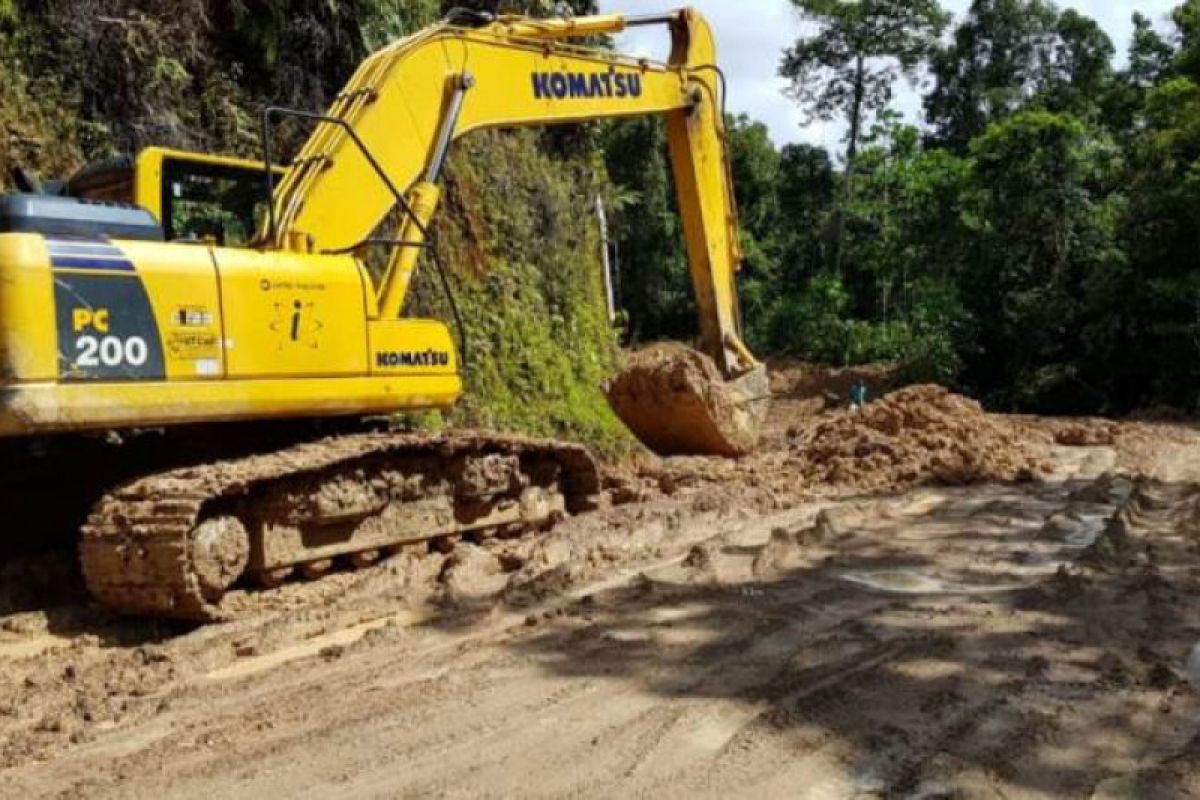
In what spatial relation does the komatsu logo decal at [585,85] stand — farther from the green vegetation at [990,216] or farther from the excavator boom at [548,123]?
the green vegetation at [990,216]

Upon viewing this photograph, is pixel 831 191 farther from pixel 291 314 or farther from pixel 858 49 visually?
pixel 291 314

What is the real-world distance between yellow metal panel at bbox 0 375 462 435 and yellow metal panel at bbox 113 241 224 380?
98 mm

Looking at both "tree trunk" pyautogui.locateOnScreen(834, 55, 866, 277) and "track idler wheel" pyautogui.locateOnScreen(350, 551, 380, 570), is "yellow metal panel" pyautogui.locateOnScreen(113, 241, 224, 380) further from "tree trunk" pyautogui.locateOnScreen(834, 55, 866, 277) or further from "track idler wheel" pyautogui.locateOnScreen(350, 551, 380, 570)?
"tree trunk" pyautogui.locateOnScreen(834, 55, 866, 277)

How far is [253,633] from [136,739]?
1287 mm

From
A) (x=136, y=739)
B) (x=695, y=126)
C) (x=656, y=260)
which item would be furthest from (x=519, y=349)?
(x=656, y=260)

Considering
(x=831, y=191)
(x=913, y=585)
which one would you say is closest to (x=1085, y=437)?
(x=913, y=585)

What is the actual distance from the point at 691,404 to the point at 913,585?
4.64 metres

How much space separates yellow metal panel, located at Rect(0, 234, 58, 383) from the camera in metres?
4.84

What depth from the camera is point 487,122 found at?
7832 millimetres

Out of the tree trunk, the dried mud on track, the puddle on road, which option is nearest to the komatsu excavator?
the dried mud on track

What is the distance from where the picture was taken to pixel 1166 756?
337 cm

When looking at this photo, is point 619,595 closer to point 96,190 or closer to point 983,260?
point 96,190

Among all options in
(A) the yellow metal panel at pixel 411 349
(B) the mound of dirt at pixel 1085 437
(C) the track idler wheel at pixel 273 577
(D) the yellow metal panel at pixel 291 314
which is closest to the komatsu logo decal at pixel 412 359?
(A) the yellow metal panel at pixel 411 349

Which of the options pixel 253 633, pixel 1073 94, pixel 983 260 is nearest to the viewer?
pixel 253 633
